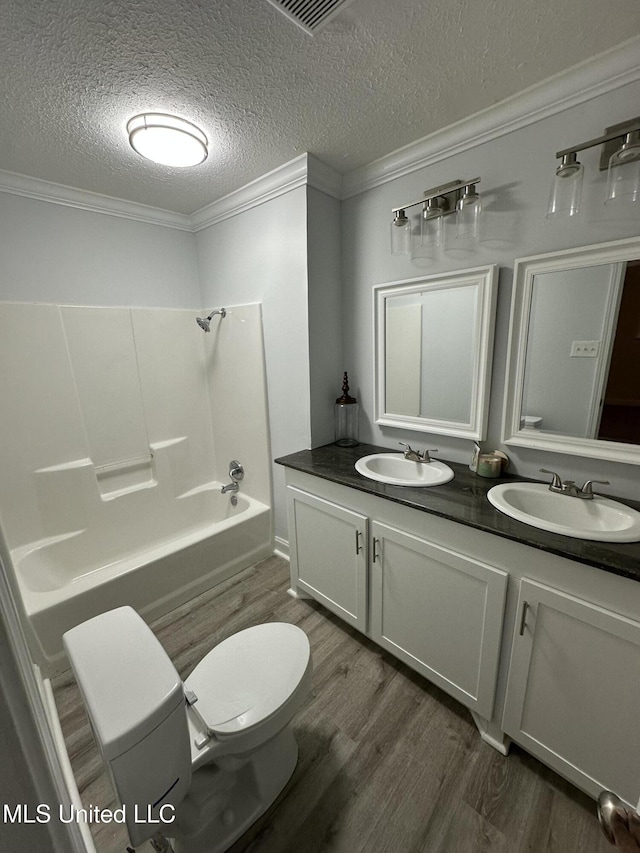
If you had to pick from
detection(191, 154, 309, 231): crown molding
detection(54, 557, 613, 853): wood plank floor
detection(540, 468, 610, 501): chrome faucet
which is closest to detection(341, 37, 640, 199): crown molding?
detection(191, 154, 309, 231): crown molding

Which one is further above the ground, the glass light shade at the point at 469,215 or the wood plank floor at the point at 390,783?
the glass light shade at the point at 469,215

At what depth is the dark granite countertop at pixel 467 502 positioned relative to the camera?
3.22ft

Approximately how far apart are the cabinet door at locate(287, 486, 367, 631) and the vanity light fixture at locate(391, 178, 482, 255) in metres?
1.35

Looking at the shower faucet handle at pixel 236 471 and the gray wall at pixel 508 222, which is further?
the shower faucet handle at pixel 236 471

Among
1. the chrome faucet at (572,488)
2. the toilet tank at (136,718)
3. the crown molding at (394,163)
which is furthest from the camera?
the chrome faucet at (572,488)

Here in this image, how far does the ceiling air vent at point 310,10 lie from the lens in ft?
3.11

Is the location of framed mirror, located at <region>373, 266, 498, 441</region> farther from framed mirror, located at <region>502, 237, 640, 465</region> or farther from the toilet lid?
the toilet lid

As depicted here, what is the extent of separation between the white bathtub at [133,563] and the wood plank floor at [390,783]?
1.02 ft

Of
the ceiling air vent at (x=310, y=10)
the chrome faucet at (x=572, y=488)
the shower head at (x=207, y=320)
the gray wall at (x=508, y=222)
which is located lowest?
the chrome faucet at (x=572, y=488)

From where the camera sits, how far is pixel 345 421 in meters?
2.19

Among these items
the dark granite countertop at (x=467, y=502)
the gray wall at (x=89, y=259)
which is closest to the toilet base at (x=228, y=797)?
the dark granite countertop at (x=467, y=502)

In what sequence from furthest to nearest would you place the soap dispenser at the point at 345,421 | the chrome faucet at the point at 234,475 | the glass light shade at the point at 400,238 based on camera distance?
1. the chrome faucet at the point at 234,475
2. the soap dispenser at the point at 345,421
3. the glass light shade at the point at 400,238

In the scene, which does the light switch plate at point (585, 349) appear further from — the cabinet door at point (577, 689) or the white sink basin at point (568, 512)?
the cabinet door at point (577, 689)

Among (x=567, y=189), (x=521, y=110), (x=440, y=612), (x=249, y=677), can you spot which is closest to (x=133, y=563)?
(x=249, y=677)
